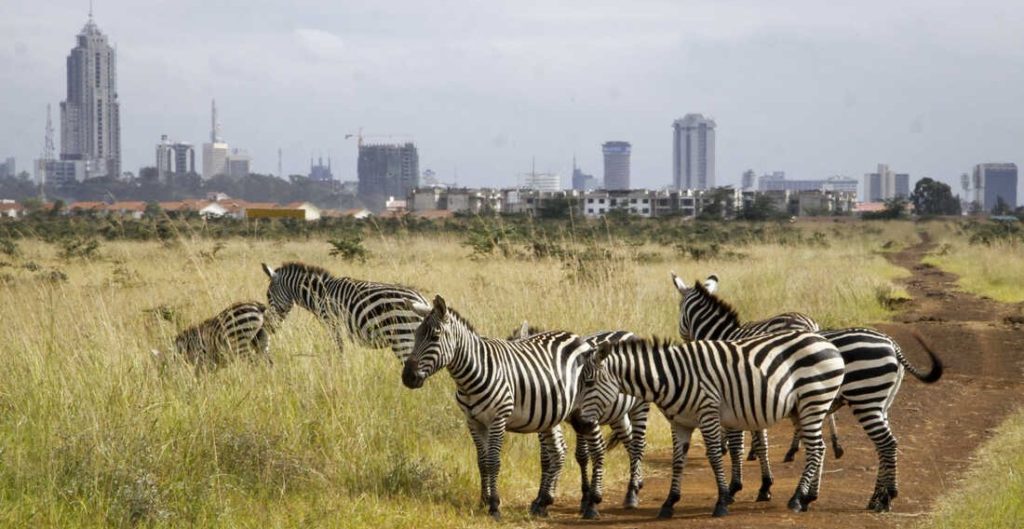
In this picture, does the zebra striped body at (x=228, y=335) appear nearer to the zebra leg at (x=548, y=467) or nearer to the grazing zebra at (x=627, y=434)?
the zebra leg at (x=548, y=467)

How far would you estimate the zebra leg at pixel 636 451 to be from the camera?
8609 millimetres

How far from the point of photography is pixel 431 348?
7758 mm

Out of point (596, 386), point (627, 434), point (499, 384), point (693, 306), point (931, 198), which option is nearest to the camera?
point (499, 384)

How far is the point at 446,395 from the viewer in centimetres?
1034

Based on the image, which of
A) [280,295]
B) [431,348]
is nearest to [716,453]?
[431,348]

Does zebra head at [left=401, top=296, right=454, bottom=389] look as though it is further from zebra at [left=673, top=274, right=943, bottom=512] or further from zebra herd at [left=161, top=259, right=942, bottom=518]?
zebra at [left=673, top=274, right=943, bottom=512]

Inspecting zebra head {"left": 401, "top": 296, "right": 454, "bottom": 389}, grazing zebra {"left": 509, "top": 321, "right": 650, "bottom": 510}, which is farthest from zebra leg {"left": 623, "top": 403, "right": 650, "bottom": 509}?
zebra head {"left": 401, "top": 296, "right": 454, "bottom": 389}

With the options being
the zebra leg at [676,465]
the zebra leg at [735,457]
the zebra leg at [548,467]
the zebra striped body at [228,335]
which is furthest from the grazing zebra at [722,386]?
the zebra striped body at [228,335]

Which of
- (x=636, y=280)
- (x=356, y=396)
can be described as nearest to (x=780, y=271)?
(x=636, y=280)

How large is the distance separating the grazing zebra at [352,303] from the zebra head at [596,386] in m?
2.86

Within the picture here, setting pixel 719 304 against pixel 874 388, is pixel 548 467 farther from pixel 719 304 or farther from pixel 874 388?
pixel 719 304

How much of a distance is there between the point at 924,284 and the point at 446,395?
21.5m

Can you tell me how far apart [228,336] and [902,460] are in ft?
18.5

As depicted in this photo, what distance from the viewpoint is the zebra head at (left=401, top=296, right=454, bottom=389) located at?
774cm
